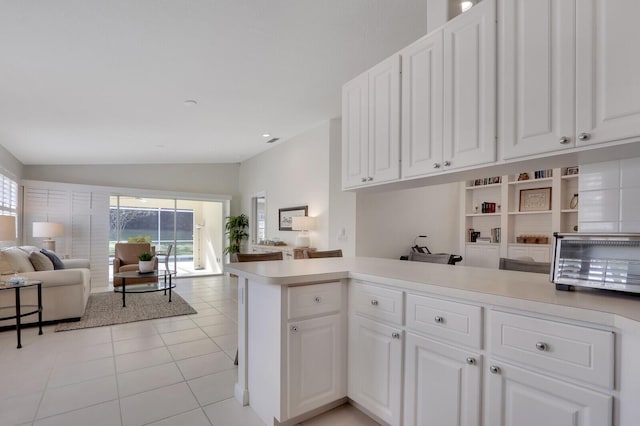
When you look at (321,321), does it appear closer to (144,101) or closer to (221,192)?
(144,101)

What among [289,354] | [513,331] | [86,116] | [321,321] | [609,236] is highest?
[86,116]

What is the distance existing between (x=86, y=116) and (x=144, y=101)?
2.99ft

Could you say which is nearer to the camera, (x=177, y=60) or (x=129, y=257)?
(x=177, y=60)

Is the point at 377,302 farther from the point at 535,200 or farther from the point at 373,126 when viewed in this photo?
the point at 535,200

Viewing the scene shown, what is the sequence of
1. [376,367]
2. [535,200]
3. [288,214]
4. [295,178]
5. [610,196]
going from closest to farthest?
[610,196]
[376,367]
[535,200]
[295,178]
[288,214]

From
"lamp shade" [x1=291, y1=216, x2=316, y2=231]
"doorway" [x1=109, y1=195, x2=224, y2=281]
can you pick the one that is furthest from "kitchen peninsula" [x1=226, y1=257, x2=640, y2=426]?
"doorway" [x1=109, y1=195, x2=224, y2=281]

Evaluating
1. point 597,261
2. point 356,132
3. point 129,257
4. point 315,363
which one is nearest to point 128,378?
point 315,363

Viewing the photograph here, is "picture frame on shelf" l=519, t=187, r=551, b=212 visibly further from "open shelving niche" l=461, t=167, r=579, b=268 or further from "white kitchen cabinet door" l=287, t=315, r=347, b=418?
"white kitchen cabinet door" l=287, t=315, r=347, b=418

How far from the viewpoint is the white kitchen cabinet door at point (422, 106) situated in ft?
5.98

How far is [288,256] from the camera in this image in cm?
564

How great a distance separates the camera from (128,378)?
2.53 m

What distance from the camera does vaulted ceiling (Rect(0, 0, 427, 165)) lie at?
7.34ft

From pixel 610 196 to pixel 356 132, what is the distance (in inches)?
58.2

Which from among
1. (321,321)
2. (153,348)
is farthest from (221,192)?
(321,321)
